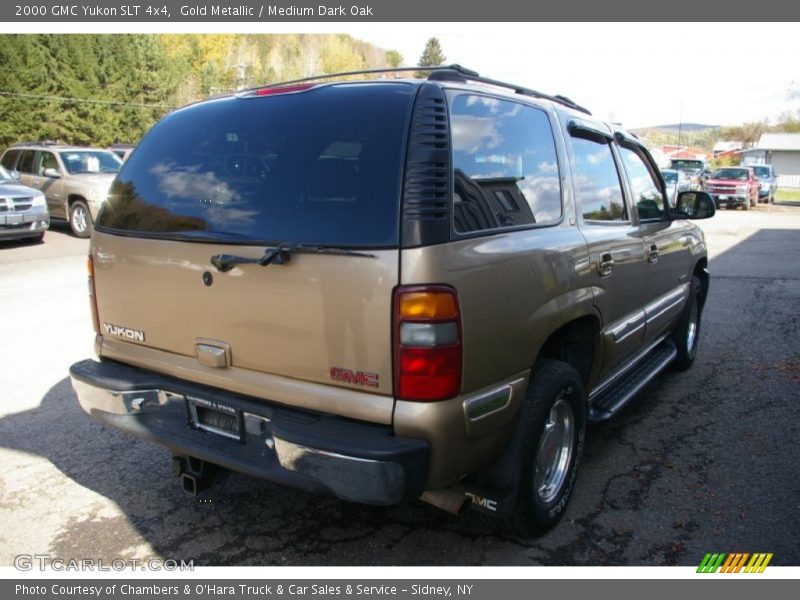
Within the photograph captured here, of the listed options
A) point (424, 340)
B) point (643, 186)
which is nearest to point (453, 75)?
point (424, 340)

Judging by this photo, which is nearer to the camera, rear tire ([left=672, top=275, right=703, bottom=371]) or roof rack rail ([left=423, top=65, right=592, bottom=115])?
roof rack rail ([left=423, top=65, right=592, bottom=115])

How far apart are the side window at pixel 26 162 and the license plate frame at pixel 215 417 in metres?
14.7

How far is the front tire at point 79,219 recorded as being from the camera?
13.8 metres

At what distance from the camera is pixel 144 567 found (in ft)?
9.35

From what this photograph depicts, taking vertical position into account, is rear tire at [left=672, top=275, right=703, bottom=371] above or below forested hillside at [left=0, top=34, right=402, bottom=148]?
below

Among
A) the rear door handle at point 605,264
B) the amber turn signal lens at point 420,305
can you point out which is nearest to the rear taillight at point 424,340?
the amber turn signal lens at point 420,305

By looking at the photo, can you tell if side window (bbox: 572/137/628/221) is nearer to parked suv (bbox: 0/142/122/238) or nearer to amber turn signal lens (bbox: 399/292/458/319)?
amber turn signal lens (bbox: 399/292/458/319)

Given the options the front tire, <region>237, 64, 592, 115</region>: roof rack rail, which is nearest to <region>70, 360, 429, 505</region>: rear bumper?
<region>237, 64, 592, 115</region>: roof rack rail

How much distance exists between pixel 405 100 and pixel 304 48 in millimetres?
70191

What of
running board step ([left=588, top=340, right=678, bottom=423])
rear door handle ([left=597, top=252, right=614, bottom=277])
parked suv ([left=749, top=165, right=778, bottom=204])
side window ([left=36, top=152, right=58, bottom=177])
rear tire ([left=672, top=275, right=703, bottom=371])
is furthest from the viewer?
parked suv ([left=749, top=165, right=778, bottom=204])

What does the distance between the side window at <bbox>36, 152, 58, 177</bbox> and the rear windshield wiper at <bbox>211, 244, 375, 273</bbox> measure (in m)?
13.9

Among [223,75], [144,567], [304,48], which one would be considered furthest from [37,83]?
[304,48]

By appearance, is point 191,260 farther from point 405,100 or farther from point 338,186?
point 405,100

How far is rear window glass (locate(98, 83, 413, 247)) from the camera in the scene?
2434mm
